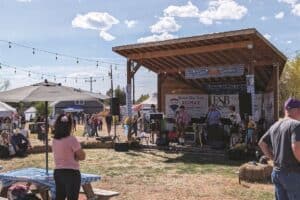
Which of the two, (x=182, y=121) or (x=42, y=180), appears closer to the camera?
(x=42, y=180)

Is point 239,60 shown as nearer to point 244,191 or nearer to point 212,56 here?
point 212,56

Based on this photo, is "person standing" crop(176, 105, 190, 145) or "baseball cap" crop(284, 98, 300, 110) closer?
"baseball cap" crop(284, 98, 300, 110)

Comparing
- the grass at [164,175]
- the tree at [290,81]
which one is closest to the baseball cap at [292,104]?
the grass at [164,175]

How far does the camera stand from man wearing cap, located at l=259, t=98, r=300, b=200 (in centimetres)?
451

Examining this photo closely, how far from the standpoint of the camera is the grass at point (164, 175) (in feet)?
29.2

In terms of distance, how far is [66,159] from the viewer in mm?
5809

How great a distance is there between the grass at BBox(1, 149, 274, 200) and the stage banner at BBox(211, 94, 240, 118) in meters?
5.66

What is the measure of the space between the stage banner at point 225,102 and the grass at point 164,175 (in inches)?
223

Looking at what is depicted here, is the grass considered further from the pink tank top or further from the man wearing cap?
the man wearing cap

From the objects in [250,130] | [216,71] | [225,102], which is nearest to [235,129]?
[250,130]

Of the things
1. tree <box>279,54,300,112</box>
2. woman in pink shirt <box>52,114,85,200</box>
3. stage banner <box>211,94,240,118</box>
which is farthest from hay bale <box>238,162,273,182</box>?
tree <box>279,54,300,112</box>

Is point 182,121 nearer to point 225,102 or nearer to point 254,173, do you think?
point 225,102

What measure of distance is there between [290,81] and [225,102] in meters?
19.4

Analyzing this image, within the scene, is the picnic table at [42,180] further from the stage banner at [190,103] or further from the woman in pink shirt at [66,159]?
the stage banner at [190,103]
